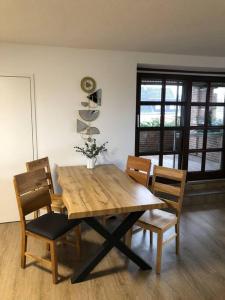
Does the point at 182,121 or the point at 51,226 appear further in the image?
the point at 182,121

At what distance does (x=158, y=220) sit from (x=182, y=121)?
2.37 metres

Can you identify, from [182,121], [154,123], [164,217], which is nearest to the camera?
[164,217]

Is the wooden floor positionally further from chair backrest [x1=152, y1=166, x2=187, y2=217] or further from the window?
the window

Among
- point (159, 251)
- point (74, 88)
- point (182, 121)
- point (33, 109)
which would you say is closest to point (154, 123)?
point (182, 121)

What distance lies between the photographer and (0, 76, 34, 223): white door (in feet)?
10.8

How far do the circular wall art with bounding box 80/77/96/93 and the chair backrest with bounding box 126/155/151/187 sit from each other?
113 centimetres

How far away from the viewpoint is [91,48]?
11.4 feet

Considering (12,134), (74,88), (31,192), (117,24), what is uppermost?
(117,24)

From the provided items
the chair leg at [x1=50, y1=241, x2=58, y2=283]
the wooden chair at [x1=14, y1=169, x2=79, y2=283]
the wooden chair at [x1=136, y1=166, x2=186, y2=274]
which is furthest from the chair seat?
the chair leg at [x1=50, y1=241, x2=58, y2=283]

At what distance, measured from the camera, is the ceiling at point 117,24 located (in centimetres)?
205

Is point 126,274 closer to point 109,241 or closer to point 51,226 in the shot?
point 109,241

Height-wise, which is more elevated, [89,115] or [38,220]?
[89,115]

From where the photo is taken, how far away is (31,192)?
2.54 metres

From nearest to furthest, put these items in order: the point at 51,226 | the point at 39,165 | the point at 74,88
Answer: the point at 51,226, the point at 39,165, the point at 74,88
